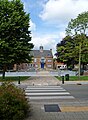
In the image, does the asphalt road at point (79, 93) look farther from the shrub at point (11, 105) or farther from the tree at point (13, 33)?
the tree at point (13, 33)

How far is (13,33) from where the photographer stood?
116 ft

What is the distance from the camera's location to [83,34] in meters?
43.3

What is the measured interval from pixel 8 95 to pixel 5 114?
2.08 feet

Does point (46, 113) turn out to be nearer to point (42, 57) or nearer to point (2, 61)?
point (2, 61)

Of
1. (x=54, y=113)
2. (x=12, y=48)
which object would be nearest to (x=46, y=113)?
(x=54, y=113)

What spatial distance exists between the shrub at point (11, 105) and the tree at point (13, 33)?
24.3 meters

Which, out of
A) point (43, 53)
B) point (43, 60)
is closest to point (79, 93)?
point (43, 60)

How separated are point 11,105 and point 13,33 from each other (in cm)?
2715

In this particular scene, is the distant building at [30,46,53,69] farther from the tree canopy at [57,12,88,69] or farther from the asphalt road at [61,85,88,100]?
the asphalt road at [61,85,88,100]

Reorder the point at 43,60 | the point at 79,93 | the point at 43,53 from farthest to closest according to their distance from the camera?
the point at 43,53
the point at 43,60
the point at 79,93

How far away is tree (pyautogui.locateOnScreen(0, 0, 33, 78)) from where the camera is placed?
3422cm

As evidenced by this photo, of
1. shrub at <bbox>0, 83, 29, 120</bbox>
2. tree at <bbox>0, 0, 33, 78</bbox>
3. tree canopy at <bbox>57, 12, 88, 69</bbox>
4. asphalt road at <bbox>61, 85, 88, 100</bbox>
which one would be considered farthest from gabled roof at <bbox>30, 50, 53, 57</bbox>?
shrub at <bbox>0, 83, 29, 120</bbox>

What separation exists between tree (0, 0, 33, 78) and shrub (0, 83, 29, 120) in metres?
24.3

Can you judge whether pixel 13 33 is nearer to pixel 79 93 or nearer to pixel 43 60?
pixel 79 93
